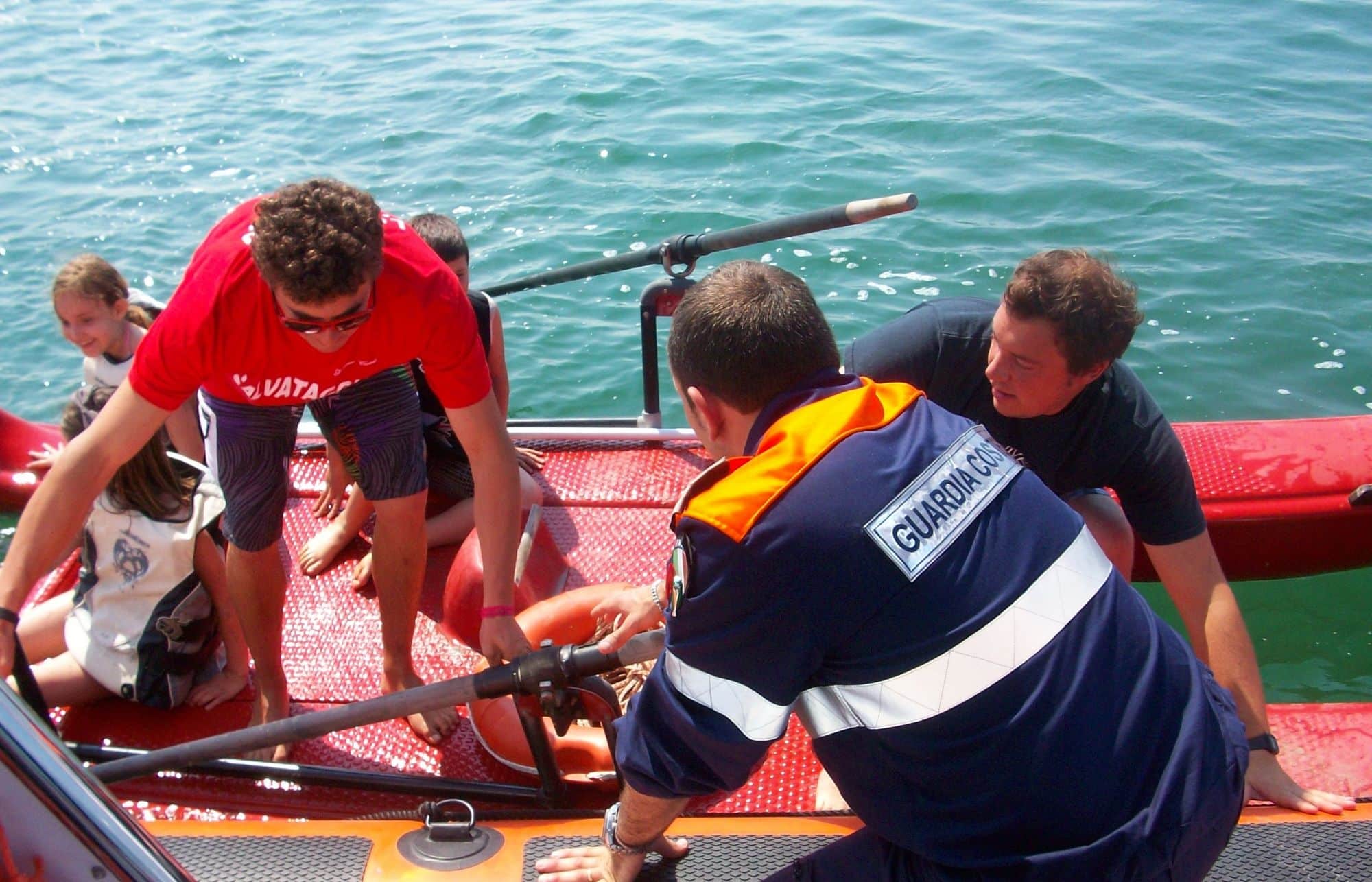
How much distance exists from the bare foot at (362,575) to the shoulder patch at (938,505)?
94.6 inches

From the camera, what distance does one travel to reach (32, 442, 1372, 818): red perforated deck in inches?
109

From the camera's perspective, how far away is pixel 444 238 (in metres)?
3.47

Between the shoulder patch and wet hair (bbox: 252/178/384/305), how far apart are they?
1.23 meters

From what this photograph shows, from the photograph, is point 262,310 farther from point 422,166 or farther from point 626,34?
point 626,34

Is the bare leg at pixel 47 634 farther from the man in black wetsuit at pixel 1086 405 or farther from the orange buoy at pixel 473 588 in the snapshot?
the man in black wetsuit at pixel 1086 405

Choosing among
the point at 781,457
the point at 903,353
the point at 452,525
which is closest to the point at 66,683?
the point at 452,525

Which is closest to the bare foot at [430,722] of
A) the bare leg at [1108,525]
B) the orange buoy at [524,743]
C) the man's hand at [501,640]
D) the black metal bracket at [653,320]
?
the orange buoy at [524,743]

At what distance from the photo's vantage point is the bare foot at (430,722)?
9.62 ft

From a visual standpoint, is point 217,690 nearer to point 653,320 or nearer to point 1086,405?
point 653,320

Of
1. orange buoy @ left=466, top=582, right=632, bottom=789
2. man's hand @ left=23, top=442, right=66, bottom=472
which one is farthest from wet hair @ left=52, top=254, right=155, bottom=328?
orange buoy @ left=466, top=582, right=632, bottom=789

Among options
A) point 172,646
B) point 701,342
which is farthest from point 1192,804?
point 172,646

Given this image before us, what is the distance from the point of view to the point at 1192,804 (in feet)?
4.89

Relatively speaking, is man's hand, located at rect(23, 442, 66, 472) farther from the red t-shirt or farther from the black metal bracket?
the red t-shirt

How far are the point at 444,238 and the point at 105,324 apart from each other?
1267mm
